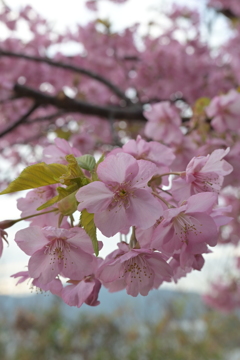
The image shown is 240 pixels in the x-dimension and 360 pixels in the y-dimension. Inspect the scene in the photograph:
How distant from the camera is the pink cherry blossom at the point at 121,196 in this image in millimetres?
518

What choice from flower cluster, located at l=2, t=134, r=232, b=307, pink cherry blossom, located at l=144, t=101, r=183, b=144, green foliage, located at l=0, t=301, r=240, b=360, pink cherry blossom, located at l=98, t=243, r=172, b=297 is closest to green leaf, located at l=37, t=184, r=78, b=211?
flower cluster, located at l=2, t=134, r=232, b=307

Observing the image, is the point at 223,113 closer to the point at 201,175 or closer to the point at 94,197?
the point at 201,175

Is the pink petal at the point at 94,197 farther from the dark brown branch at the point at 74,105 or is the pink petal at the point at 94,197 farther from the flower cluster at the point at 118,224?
the dark brown branch at the point at 74,105

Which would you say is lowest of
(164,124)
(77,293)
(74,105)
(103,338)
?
(103,338)

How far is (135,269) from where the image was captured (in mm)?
600

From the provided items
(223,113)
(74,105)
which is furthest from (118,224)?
(74,105)

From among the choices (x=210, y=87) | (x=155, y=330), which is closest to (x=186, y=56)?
(x=210, y=87)

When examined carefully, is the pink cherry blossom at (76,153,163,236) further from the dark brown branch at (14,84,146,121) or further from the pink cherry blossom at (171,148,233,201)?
the dark brown branch at (14,84,146,121)

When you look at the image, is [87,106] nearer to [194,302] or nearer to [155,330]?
[155,330]

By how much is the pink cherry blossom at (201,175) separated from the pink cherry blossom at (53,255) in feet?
0.60

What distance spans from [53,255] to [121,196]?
0.48 ft

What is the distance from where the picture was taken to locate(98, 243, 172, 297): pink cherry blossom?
1.85ft

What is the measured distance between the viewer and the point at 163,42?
309cm

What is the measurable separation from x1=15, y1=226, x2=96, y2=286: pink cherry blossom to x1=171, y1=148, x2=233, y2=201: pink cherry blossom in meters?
0.18
